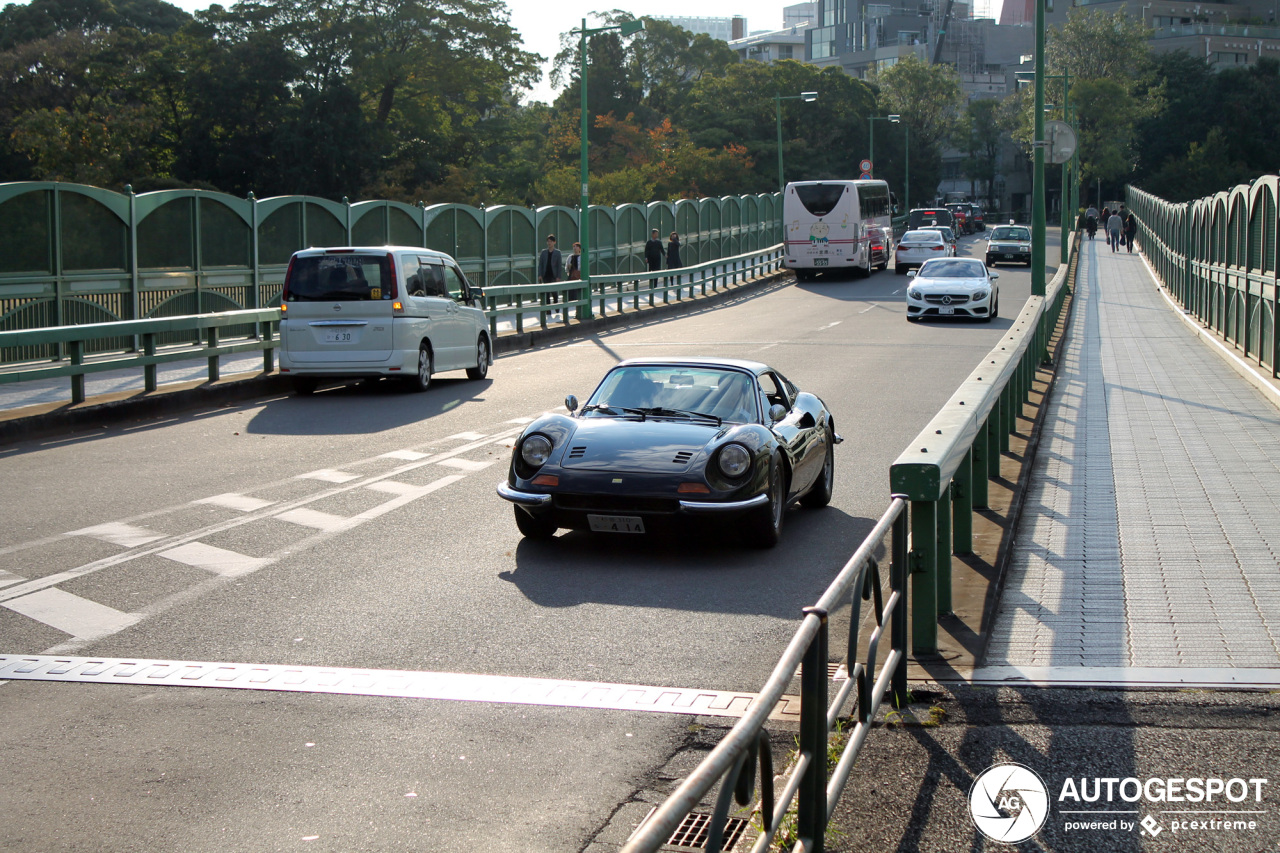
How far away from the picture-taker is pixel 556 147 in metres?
92.5

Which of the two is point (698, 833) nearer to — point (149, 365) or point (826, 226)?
point (149, 365)

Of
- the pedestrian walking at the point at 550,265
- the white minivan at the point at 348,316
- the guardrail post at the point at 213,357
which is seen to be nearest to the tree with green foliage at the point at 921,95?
the pedestrian walking at the point at 550,265

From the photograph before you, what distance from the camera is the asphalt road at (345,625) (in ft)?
14.5

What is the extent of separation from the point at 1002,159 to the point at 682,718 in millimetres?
148866

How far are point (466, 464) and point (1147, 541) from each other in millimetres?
5926

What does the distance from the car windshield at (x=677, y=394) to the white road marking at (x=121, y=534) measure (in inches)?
119

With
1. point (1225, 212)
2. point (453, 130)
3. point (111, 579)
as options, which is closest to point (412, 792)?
point (111, 579)

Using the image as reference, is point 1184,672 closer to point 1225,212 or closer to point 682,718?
point 682,718

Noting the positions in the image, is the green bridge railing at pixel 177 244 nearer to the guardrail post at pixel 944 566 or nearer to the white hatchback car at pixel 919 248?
the guardrail post at pixel 944 566

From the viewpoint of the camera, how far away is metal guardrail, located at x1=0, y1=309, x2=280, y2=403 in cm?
1459

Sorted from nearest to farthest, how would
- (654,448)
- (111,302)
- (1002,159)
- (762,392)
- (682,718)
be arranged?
1. (682,718)
2. (654,448)
3. (762,392)
4. (111,302)
5. (1002,159)

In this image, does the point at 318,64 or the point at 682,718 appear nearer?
the point at 682,718

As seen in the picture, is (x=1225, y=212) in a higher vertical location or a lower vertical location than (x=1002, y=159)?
lower

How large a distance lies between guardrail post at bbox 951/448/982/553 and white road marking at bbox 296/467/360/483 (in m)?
5.32
